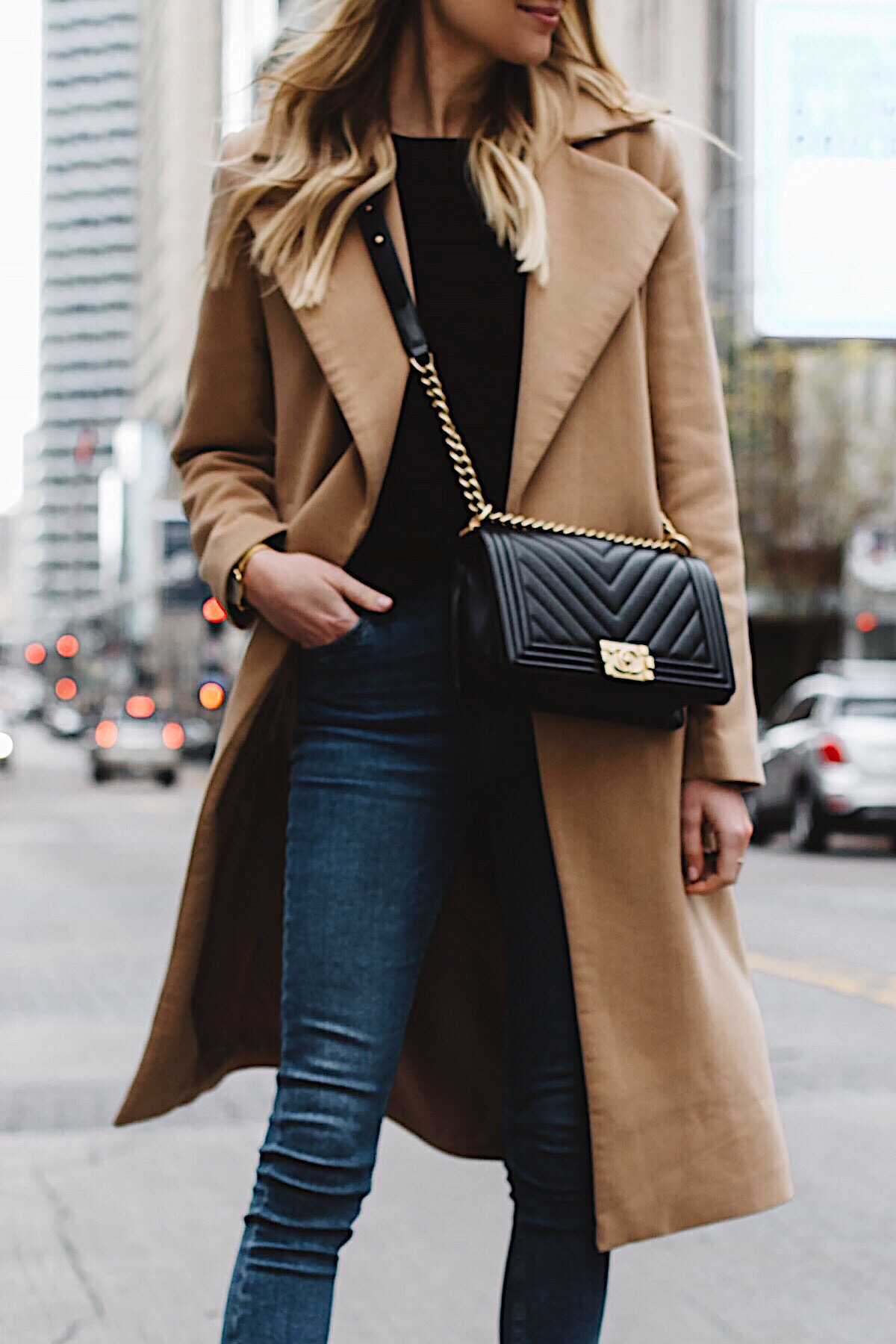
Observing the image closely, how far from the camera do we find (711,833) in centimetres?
218

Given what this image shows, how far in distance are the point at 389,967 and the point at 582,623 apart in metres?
0.43

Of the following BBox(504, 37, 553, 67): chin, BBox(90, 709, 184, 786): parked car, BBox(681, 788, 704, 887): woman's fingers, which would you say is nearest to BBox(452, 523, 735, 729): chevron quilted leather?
BBox(681, 788, 704, 887): woman's fingers

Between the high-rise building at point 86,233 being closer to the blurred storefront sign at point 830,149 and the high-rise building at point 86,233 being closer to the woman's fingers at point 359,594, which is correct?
the blurred storefront sign at point 830,149

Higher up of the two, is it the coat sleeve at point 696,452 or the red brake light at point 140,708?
the coat sleeve at point 696,452

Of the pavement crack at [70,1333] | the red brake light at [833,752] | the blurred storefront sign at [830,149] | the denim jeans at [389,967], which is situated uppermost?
the blurred storefront sign at [830,149]

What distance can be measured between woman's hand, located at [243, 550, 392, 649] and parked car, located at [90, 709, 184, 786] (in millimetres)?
32913

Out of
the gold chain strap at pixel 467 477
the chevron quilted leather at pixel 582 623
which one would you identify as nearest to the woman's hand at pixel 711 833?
the chevron quilted leather at pixel 582 623

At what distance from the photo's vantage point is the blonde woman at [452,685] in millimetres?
2078

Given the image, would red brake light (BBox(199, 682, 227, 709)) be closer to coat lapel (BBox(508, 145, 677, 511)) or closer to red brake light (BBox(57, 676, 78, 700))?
coat lapel (BBox(508, 145, 677, 511))

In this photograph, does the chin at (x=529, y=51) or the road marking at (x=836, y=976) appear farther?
the road marking at (x=836, y=976)

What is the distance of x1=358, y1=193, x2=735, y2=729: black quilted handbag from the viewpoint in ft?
6.72

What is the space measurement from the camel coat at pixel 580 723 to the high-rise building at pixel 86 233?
165149 mm

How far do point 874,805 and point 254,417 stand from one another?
14690 mm

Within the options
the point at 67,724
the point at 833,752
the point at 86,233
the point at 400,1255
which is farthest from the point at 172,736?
the point at 86,233
